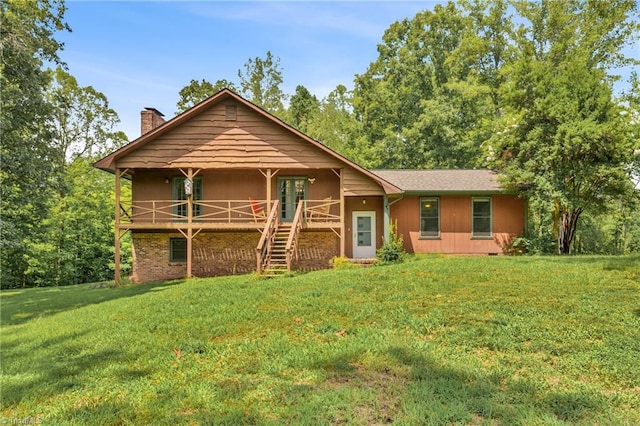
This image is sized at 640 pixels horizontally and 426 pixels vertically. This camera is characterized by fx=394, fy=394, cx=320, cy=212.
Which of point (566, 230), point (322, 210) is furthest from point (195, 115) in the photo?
point (566, 230)

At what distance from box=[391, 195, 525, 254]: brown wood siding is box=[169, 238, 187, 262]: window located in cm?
931

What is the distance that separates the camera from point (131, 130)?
114 feet

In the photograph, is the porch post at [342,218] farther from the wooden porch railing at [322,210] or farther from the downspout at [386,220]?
the downspout at [386,220]

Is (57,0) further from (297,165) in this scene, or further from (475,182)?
(475,182)

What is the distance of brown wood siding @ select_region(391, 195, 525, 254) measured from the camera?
17547mm

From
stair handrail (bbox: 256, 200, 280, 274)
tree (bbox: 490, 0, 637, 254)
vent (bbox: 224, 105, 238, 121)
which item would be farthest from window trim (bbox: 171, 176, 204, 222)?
tree (bbox: 490, 0, 637, 254)

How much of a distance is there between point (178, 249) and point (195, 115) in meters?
5.76

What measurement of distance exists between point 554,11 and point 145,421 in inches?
1271

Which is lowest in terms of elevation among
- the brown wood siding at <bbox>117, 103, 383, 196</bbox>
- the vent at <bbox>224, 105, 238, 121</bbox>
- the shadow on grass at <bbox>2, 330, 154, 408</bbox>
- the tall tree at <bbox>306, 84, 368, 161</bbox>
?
the shadow on grass at <bbox>2, 330, 154, 408</bbox>

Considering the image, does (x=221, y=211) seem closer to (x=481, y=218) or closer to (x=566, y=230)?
(x=481, y=218)

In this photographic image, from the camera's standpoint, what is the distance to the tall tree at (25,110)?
12.7 m

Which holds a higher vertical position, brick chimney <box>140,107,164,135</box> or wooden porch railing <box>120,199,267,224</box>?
brick chimney <box>140,107,164,135</box>

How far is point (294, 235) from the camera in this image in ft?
49.0

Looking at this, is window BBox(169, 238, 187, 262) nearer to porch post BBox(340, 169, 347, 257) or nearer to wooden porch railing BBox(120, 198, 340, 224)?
wooden porch railing BBox(120, 198, 340, 224)
